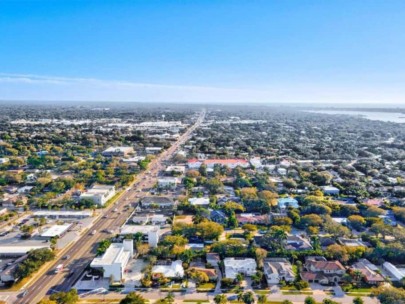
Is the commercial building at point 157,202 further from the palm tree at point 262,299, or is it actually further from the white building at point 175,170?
the palm tree at point 262,299

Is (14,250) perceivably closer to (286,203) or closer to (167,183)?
(167,183)

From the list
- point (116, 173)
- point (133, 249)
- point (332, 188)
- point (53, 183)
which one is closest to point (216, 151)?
point (116, 173)

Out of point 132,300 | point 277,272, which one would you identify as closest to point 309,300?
point 277,272

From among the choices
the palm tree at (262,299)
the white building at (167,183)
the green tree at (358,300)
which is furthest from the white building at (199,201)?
the green tree at (358,300)

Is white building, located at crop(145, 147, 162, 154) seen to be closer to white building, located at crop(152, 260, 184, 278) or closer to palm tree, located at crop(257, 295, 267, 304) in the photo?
white building, located at crop(152, 260, 184, 278)

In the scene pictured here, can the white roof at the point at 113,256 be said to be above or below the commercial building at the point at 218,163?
below

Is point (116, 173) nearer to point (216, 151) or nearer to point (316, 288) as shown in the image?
point (216, 151)

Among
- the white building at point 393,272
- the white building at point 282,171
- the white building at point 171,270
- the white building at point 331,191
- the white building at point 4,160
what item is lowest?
the white building at point 393,272
